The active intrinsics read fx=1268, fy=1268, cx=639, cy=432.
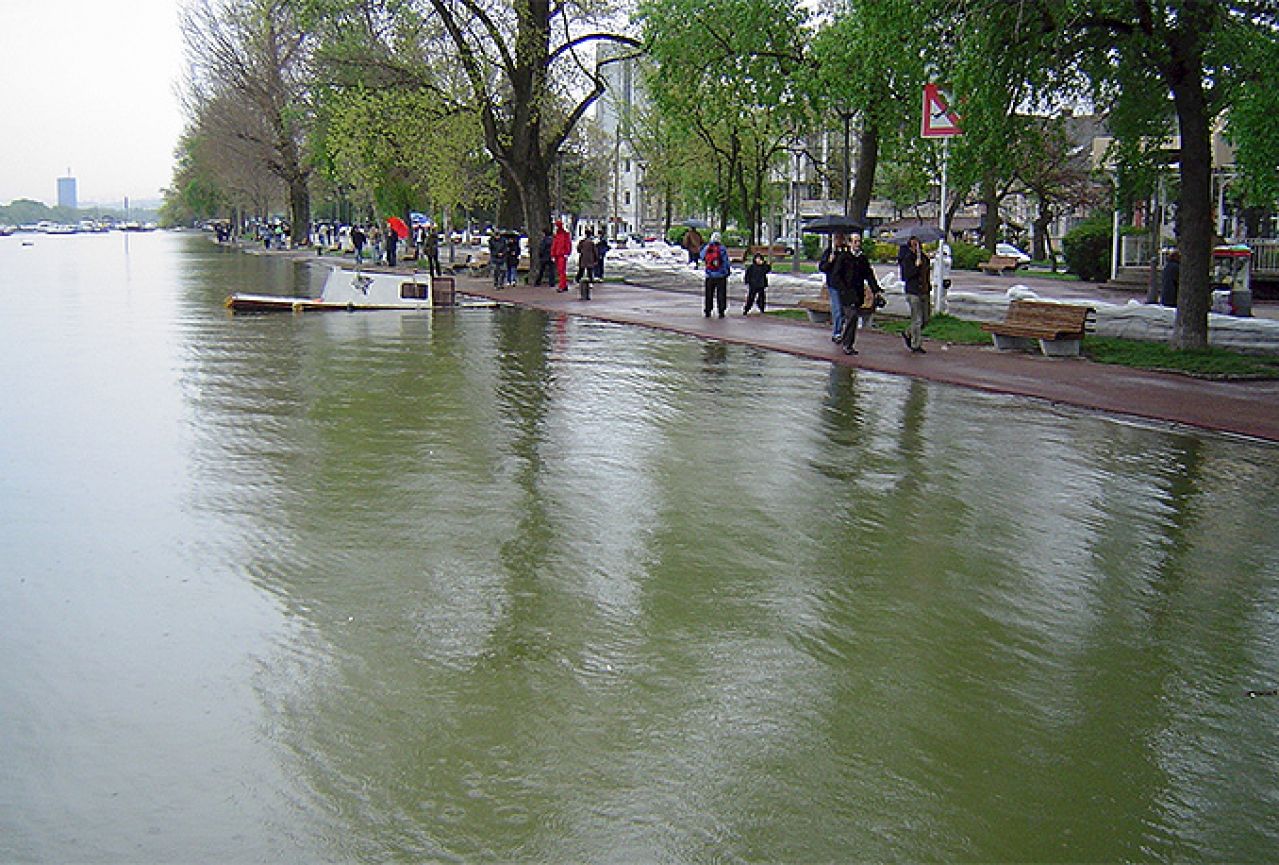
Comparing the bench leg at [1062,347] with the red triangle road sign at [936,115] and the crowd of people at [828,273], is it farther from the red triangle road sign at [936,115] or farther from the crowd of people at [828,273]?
the red triangle road sign at [936,115]

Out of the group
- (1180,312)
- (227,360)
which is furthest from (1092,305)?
(227,360)

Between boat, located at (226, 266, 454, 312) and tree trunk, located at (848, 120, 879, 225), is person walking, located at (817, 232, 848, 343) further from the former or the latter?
boat, located at (226, 266, 454, 312)

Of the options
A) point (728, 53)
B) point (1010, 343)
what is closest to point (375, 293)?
point (728, 53)

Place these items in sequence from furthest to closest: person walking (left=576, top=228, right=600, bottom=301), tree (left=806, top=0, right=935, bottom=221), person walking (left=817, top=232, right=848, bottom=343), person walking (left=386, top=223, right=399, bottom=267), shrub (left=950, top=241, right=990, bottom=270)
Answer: shrub (left=950, top=241, right=990, bottom=270) → person walking (left=386, top=223, right=399, bottom=267) → person walking (left=576, top=228, right=600, bottom=301) → person walking (left=817, top=232, right=848, bottom=343) → tree (left=806, top=0, right=935, bottom=221)

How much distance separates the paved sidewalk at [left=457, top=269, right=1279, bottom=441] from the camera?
13.6 m

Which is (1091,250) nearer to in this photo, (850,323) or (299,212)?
(850,323)

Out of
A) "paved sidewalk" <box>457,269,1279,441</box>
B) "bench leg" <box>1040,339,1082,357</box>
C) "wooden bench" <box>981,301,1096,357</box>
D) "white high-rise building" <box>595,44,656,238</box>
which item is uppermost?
"white high-rise building" <box>595,44,656,238</box>

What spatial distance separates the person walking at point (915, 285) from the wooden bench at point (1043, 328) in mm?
1065

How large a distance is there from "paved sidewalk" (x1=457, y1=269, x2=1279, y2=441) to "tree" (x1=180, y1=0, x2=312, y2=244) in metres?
37.4

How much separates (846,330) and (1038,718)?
14.5 metres

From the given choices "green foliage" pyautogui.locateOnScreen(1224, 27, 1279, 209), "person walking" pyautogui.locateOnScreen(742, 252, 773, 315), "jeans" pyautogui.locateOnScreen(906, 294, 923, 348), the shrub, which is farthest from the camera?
Answer: the shrub

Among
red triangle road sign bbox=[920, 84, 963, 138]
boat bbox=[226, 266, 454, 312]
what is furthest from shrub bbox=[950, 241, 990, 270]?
red triangle road sign bbox=[920, 84, 963, 138]

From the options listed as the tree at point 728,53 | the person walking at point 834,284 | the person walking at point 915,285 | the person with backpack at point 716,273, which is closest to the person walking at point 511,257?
the tree at point 728,53

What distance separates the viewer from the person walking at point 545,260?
3738 centimetres
